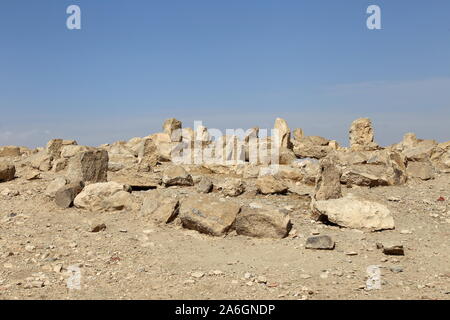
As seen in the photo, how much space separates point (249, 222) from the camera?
7.59 meters

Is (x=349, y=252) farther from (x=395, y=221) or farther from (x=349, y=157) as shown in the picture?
(x=349, y=157)

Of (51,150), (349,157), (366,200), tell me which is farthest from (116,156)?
(366,200)

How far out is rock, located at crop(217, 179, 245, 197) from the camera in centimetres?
979

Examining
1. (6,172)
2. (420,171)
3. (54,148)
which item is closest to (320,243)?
(420,171)

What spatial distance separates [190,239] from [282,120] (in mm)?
8967

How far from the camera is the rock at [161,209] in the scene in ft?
26.9

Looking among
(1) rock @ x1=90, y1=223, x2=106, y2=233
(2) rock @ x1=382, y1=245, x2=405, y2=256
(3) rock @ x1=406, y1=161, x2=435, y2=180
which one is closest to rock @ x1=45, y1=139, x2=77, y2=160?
(1) rock @ x1=90, y1=223, x2=106, y2=233

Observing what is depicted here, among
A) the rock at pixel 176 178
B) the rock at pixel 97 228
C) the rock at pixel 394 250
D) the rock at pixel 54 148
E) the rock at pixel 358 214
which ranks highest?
the rock at pixel 54 148

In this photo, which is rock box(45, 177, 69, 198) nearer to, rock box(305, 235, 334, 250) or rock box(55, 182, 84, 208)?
rock box(55, 182, 84, 208)

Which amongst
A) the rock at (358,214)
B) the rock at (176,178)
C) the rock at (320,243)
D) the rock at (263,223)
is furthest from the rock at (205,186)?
the rock at (320,243)

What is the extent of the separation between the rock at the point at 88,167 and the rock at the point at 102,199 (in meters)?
Answer: 1.41

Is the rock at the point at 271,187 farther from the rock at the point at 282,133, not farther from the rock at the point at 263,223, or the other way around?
the rock at the point at 282,133

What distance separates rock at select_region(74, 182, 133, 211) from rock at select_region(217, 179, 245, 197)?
2074 millimetres

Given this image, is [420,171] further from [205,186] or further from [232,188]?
[205,186]
